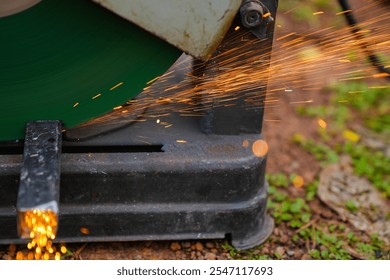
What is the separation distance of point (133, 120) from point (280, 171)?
868mm

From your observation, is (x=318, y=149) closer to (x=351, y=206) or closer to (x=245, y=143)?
(x=351, y=206)

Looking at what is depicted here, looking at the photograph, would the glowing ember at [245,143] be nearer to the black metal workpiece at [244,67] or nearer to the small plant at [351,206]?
the black metal workpiece at [244,67]

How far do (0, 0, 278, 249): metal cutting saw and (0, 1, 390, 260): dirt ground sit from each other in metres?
0.08

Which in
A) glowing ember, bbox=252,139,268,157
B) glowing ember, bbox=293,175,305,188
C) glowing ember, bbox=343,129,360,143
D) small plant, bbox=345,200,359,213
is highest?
glowing ember, bbox=252,139,268,157

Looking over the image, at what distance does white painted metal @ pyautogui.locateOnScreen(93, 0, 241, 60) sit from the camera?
1.94 meters

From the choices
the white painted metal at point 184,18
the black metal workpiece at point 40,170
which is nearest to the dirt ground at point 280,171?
the black metal workpiece at point 40,170

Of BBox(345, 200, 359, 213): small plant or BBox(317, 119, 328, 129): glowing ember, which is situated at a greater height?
BBox(317, 119, 328, 129): glowing ember

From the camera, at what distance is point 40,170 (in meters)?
1.97

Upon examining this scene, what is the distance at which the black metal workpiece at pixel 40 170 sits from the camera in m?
1.86

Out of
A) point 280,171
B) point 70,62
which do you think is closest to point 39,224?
point 70,62

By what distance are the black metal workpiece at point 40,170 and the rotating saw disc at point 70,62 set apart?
8 centimetres

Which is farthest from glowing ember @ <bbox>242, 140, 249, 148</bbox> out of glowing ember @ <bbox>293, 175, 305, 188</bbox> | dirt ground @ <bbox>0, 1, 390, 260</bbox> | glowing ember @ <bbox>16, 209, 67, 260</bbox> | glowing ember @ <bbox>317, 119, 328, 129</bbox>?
glowing ember @ <bbox>317, 119, 328, 129</bbox>

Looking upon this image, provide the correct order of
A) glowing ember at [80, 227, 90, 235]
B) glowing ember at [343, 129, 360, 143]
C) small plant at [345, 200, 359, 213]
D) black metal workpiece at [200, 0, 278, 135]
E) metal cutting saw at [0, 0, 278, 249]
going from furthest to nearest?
glowing ember at [343, 129, 360, 143] < small plant at [345, 200, 359, 213] < glowing ember at [80, 227, 90, 235] < black metal workpiece at [200, 0, 278, 135] < metal cutting saw at [0, 0, 278, 249]

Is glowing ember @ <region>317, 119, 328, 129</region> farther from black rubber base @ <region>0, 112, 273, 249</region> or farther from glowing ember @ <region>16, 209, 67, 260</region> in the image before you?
glowing ember @ <region>16, 209, 67, 260</region>
